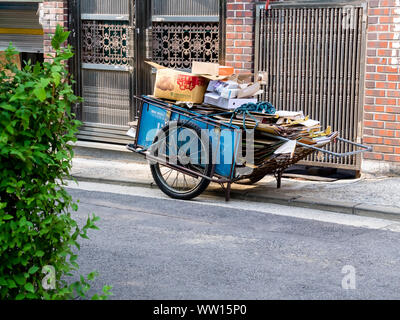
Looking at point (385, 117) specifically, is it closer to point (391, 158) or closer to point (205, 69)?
point (391, 158)

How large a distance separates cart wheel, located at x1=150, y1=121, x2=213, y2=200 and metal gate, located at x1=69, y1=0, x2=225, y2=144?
2.59 metres

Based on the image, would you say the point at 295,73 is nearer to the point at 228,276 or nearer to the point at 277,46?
the point at 277,46

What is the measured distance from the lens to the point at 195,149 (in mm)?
9617

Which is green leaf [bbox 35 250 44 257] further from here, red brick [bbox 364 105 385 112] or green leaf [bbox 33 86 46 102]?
red brick [bbox 364 105 385 112]

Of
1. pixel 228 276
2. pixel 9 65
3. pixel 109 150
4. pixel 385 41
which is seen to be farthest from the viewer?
pixel 109 150

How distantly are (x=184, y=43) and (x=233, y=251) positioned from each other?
5634mm

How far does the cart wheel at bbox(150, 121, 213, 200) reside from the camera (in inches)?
373

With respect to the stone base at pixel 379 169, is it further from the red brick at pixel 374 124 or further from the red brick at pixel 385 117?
the red brick at pixel 385 117

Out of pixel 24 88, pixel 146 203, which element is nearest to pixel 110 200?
pixel 146 203

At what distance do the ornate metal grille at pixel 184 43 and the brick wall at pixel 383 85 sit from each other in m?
2.52

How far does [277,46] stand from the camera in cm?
1136

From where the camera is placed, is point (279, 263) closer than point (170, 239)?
Yes

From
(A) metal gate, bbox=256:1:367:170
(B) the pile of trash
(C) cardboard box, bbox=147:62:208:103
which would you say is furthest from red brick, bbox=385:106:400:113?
(C) cardboard box, bbox=147:62:208:103

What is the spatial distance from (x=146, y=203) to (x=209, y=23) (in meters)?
3.71
